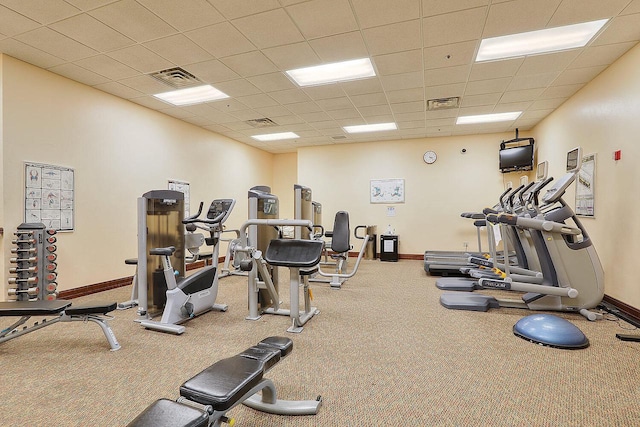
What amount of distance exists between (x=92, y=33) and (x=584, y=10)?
4634 mm

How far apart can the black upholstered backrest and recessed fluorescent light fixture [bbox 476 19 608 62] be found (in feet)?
9.32

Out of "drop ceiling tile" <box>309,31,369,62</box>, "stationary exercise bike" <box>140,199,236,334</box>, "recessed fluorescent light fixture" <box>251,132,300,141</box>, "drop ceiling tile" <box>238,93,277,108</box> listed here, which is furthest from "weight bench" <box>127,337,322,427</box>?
"recessed fluorescent light fixture" <box>251,132,300,141</box>

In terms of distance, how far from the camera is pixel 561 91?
4.71 meters

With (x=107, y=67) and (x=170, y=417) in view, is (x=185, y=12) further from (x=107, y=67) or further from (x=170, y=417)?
(x=170, y=417)

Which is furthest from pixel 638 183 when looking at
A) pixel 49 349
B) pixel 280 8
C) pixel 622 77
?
pixel 49 349

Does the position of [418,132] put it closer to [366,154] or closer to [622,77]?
[366,154]

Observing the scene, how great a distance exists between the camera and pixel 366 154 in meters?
8.23

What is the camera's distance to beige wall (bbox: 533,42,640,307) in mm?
3383

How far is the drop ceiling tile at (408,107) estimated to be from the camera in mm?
5301

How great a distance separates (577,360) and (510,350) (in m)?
0.45

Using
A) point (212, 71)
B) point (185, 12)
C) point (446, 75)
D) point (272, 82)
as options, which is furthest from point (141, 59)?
point (446, 75)

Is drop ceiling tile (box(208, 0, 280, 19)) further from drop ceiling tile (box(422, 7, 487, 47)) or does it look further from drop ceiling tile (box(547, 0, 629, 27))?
drop ceiling tile (box(547, 0, 629, 27))

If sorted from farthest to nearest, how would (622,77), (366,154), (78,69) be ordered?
1. (366,154)
2. (78,69)
3. (622,77)

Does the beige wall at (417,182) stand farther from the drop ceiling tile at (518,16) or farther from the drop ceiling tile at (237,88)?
the drop ceiling tile at (518,16)
